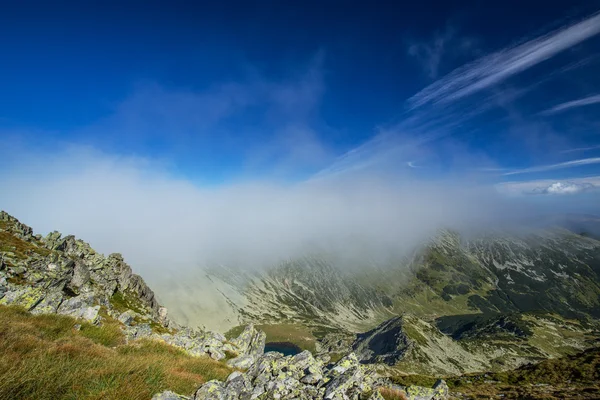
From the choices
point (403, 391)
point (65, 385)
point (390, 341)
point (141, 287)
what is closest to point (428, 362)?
point (390, 341)

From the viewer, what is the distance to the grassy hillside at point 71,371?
26.0 ft

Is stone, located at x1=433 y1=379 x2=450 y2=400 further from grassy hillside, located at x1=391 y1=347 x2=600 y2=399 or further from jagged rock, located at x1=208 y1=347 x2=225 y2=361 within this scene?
grassy hillside, located at x1=391 y1=347 x2=600 y2=399

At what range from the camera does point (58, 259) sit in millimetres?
48594

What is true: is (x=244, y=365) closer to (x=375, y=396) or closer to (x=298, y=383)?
(x=298, y=383)

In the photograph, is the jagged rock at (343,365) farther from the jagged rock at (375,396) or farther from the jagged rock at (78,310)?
the jagged rock at (78,310)

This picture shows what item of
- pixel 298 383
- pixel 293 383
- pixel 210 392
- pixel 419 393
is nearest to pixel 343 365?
pixel 298 383

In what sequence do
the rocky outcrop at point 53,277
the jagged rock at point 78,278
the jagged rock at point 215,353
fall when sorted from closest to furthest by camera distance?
the rocky outcrop at point 53,277 → the jagged rock at point 215,353 → the jagged rock at point 78,278

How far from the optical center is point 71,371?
934 cm

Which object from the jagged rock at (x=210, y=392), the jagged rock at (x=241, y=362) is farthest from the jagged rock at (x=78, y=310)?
the jagged rock at (x=210, y=392)

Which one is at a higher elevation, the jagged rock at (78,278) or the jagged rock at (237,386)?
the jagged rock at (78,278)

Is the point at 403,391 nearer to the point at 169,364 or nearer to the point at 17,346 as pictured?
the point at 169,364

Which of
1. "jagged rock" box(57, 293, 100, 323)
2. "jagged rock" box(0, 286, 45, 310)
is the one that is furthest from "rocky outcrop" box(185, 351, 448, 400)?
"jagged rock" box(0, 286, 45, 310)

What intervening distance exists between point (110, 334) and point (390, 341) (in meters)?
214

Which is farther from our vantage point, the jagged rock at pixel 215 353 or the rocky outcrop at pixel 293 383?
the jagged rock at pixel 215 353
